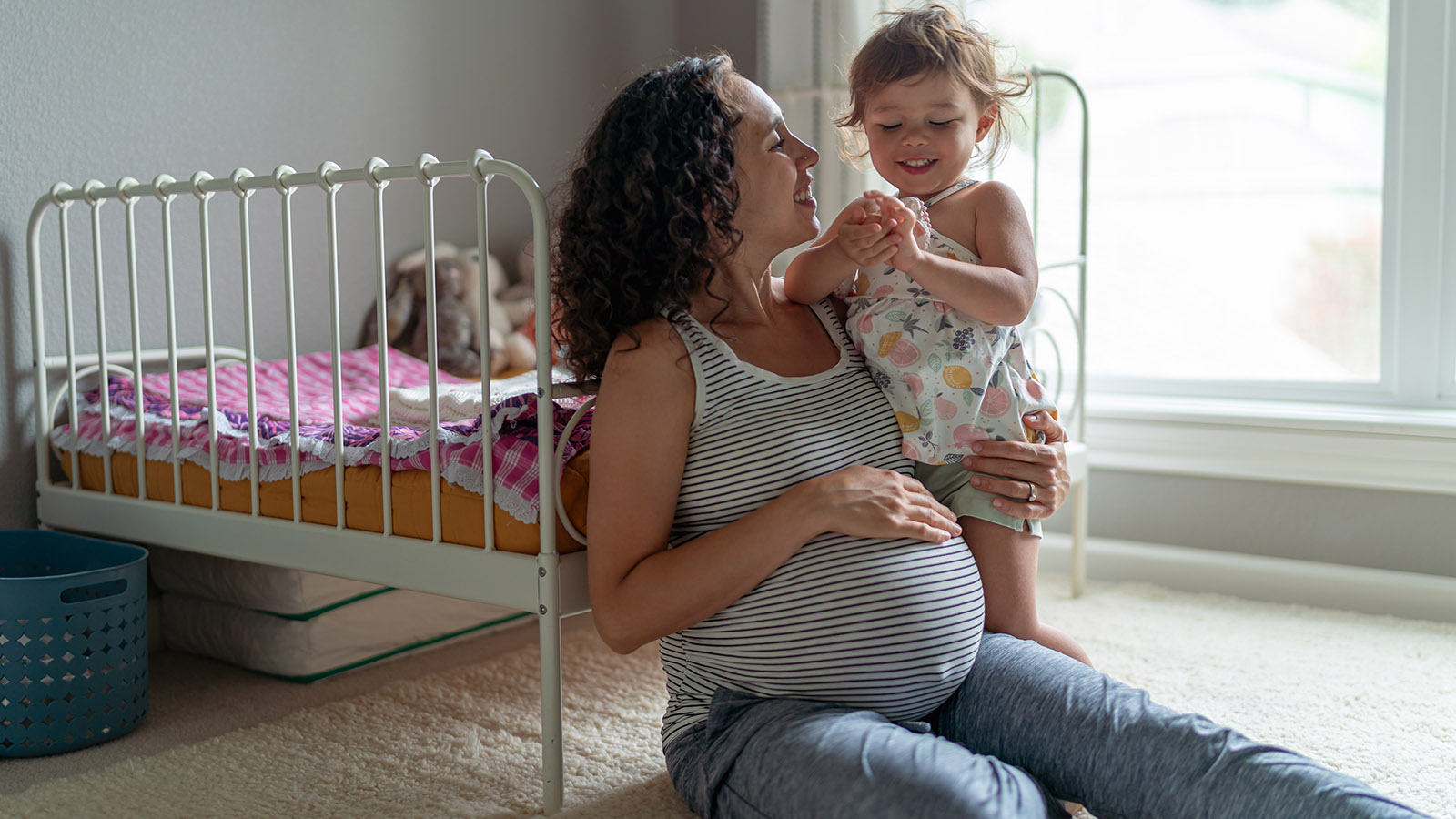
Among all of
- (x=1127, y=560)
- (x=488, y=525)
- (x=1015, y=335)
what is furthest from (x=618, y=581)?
(x=1127, y=560)

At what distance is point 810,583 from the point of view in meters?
1.06

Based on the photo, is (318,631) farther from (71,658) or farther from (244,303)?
(244,303)

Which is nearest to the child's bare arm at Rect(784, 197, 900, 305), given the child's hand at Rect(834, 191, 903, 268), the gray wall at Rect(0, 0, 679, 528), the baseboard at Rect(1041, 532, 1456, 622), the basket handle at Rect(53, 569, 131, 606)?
the child's hand at Rect(834, 191, 903, 268)

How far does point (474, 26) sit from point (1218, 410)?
176cm

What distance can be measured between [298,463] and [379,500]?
0.51ft

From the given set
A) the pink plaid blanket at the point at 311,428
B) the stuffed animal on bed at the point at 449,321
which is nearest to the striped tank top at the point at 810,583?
the pink plaid blanket at the point at 311,428

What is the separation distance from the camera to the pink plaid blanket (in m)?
1.32

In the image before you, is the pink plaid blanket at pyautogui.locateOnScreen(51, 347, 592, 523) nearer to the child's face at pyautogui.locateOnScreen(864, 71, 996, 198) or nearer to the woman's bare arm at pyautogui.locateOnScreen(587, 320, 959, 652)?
the woman's bare arm at pyautogui.locateOnScreen(587, 320, 959, 652)

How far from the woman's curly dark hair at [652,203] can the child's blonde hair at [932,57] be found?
212mm

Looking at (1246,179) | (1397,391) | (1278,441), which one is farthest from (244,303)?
(1397,391)

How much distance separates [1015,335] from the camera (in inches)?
51.7

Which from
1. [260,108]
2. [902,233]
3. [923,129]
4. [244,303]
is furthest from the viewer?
[260,108]

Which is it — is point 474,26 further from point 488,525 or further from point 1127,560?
point 1127,560

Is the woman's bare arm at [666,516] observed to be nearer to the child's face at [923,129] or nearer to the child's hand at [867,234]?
the child's hand at [867,234]
